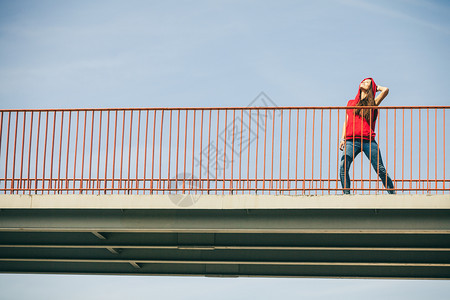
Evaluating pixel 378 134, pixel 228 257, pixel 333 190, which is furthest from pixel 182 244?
pixel 378 134

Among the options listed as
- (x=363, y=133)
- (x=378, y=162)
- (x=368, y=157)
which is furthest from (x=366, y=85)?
(x=378, y=162)

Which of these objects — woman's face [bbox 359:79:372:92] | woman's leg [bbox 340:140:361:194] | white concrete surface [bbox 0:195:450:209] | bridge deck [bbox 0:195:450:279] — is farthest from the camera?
woman's face [bbox 359:79:372:92]

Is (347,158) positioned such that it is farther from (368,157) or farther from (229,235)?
(229,235)

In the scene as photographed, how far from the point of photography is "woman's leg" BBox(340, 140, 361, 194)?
13.0 m

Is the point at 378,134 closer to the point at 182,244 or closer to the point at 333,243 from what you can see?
the point at 333,243

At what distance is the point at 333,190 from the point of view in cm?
1289

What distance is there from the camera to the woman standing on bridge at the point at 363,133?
1295cm

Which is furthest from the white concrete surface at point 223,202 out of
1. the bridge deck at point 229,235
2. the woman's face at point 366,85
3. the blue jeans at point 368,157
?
the woman's face at point 366,85

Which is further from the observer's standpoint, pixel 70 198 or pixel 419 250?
pixel 419 250

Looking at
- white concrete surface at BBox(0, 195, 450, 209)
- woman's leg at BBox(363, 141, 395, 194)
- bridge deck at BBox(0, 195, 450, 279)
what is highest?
woman's leg at BBox(363, 141, 395, 194)

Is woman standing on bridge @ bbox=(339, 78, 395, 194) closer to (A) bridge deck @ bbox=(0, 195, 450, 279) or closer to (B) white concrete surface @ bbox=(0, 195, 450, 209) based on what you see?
(B) white concrete surface @ bbox=(0, 195, 450, 209)

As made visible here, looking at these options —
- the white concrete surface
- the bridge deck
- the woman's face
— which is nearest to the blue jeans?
the white concrete surface

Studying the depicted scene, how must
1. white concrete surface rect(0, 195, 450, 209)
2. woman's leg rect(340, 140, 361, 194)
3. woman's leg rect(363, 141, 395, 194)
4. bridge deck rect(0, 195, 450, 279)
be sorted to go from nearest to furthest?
white concrete surface rect(0, 195, 450, 209), bridge deck rect(0, 195, 450, 279), woman's leg rect(363, 141, 395, 194), woman's leg rect(340, 140, 361, 194)

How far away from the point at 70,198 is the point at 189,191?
1.94 metres
